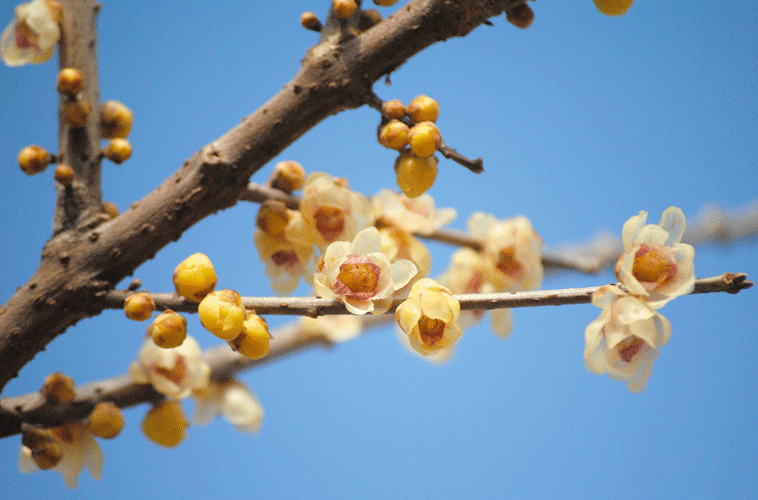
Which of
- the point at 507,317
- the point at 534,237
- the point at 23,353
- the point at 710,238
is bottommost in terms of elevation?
the point at 23,353

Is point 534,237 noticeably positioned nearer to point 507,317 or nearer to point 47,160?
point 507,317

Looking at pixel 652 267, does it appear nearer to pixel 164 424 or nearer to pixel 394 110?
pixel 394 110

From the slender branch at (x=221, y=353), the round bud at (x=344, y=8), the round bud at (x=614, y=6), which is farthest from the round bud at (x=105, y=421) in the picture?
the round bud at (x=614, y=6)

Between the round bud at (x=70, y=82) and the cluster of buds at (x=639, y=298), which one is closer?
the cluster of buds at (x=639, y=298)

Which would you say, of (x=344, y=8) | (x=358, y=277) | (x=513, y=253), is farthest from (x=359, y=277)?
(x=513, y=253)

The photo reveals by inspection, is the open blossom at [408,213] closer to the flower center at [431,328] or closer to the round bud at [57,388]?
the flower center at [431,328]

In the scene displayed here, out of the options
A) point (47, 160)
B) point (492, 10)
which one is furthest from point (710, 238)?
point (47, 160)
